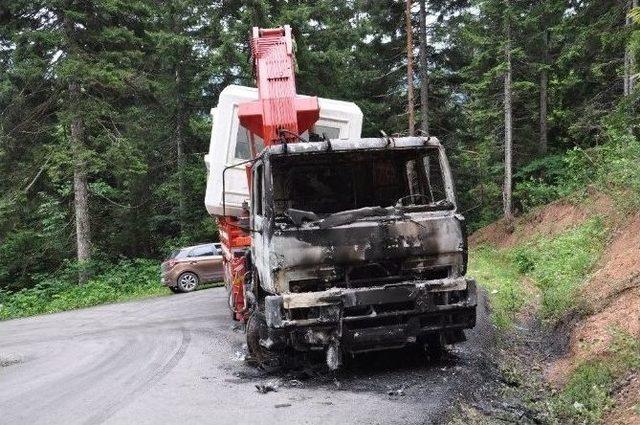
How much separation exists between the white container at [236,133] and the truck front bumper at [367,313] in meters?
3.91

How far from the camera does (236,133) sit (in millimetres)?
10305

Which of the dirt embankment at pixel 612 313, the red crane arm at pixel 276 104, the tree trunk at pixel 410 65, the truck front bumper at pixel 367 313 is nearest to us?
the dirt embankment at pixel 612 313

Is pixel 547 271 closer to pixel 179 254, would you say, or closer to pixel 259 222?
pixel 259 222

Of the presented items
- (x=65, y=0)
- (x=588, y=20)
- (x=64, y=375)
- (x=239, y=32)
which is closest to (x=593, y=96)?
(x=588, y=20)

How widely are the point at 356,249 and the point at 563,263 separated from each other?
759 centimetres

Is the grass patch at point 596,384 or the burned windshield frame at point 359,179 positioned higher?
the burned windshield frame at point 359,179

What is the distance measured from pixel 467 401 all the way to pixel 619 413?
136 cm

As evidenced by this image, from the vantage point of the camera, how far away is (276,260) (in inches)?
259

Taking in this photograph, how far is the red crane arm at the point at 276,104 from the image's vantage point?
28.6 ft

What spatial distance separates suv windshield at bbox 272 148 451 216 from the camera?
7.49m

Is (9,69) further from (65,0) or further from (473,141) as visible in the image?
(473,141)

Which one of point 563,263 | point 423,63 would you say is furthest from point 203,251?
point 423,63

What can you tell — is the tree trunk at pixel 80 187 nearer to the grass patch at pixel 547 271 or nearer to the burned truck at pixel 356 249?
the grass patch at pixel 547 271

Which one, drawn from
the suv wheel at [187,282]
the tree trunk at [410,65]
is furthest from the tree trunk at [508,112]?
the suv wheel at [187,282]
